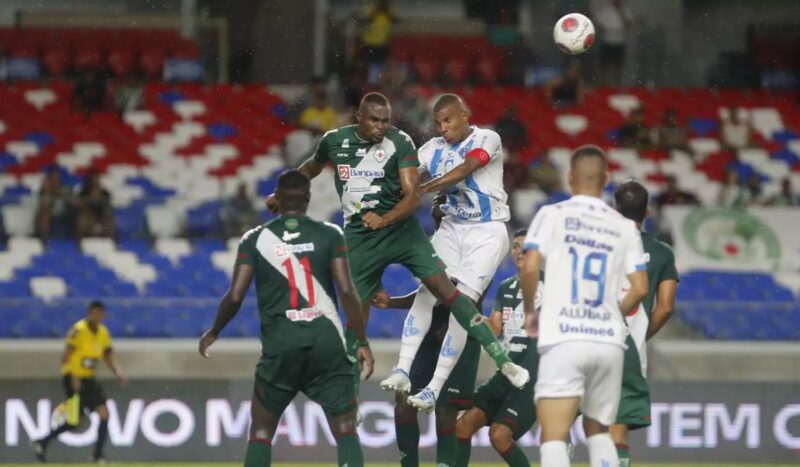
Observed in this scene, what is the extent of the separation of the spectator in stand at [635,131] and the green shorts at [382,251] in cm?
1301

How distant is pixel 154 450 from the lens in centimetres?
1536

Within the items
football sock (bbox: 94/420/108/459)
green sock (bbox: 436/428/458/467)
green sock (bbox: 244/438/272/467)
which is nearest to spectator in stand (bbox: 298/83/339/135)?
football sock (bbox: 94/420/108/459)

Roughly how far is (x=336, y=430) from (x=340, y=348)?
1.69 ft

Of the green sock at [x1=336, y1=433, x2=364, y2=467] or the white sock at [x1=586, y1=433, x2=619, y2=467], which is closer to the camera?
the white sock at [x1=586, y1=433, x2=619, y2=467]

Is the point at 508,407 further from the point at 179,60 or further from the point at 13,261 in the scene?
the point at 179,60

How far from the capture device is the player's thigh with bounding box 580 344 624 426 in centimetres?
813

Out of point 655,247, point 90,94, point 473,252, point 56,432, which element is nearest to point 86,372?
Answer: point 56,432

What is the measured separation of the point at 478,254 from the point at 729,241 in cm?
917

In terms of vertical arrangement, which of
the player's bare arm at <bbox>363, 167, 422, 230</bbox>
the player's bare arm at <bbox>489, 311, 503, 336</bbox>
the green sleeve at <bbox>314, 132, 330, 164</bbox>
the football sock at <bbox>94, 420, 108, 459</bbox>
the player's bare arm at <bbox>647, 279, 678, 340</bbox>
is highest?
the green sleeve at <bbox>314, 132, 330, 164</bbox>

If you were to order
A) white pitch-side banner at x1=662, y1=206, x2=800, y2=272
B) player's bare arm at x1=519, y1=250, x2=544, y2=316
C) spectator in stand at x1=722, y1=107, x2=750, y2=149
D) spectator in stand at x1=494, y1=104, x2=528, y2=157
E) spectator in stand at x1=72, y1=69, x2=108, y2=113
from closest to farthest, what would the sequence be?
1. player's bare arm at x1=519, y1=250, x2=544, y2=316
2. white pitch-side banner at x1=662, y1=206, x2=800, y2=272
3. spectator in stand at x1=494, y1=104, x2=528, y2=157
4. spectator in stand at x1=722, y1=107, x2=750, y2=149
5. spectator in stand at x1=72, y1=69, x2=108, y2=113

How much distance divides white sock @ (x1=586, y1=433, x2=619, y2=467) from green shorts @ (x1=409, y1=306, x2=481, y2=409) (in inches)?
91.3

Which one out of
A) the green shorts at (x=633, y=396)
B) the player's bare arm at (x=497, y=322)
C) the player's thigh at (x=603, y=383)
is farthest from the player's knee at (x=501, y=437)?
the player's thigh at (x=603, y=383)

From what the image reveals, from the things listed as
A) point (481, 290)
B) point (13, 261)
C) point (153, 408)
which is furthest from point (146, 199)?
point (481, 290)

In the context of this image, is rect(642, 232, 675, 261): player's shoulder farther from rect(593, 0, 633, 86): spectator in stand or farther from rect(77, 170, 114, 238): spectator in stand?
rect(593, 0, 633, 86): spectator in stand
